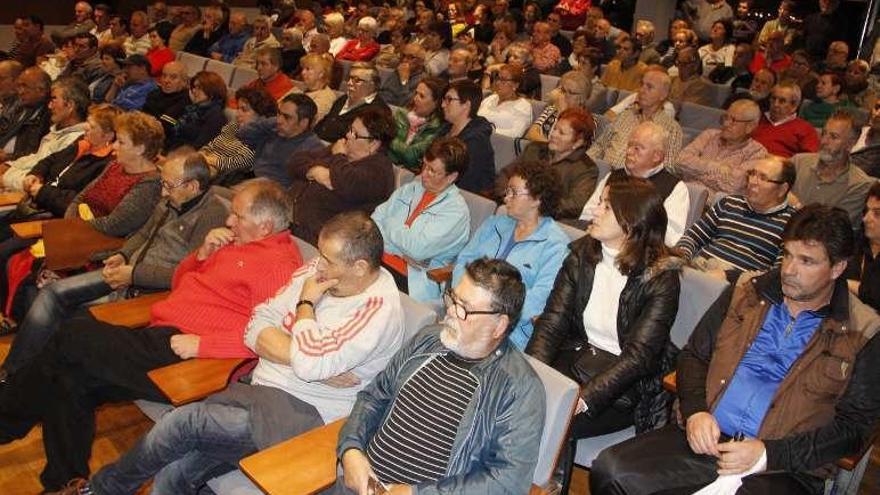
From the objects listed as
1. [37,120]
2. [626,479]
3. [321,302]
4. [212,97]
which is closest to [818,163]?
[626,479]

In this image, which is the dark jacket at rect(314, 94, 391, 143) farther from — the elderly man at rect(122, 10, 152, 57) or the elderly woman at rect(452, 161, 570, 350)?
the elderly man at rect(122, 10, 152, 57)

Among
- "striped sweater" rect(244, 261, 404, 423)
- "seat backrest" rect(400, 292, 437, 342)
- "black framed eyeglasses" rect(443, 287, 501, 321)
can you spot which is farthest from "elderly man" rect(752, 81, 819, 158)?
"black framed eyeglasses" rect(443, 287, 501, 321)

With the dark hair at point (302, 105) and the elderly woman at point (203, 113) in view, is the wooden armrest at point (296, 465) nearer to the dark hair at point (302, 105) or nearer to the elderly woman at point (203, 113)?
the dark hair at point (302, 105)

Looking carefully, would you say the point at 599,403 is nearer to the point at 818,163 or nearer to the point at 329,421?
the point at 329,421

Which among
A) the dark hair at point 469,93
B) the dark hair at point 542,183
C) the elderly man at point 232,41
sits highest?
the dark hair at point 542,183

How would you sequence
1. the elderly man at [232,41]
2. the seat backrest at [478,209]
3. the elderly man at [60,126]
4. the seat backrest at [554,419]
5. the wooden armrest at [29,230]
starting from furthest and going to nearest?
1. the elderly man at [232,41]
2. the elderly man at [60,126]
3. the seat backrest at [478,209]
4. the wooden armrest at [29,230]
5. the seat backrest at [554,419]

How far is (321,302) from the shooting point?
2.36 m

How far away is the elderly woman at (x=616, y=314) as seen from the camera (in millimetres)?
2410

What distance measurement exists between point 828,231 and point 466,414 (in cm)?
116

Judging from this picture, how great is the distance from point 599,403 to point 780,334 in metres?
0.57

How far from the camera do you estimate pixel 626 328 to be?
8.19ft

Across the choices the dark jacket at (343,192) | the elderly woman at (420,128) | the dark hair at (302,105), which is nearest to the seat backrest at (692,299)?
the dark jacket at (343,192)

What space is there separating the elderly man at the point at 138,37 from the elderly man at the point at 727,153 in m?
5.86

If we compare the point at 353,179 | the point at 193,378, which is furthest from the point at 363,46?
the point at 193,378
